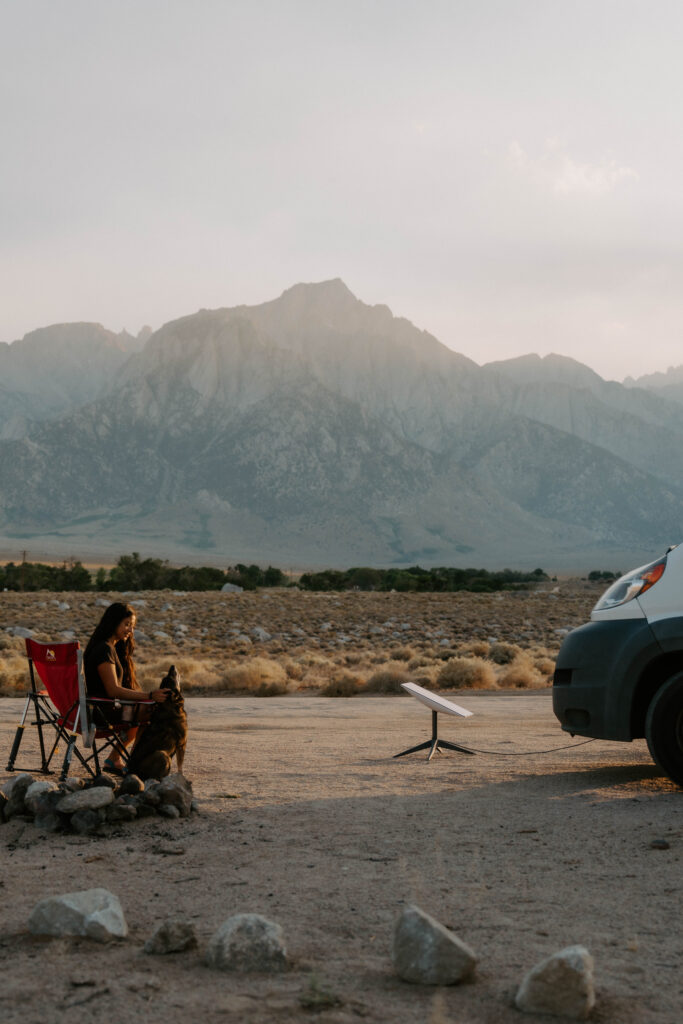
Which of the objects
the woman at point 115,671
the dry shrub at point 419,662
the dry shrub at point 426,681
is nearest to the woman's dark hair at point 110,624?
the woman at point 115,671

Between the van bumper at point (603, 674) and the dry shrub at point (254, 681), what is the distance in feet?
45.1

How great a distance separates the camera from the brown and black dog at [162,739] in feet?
26.1

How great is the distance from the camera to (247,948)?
4301mm

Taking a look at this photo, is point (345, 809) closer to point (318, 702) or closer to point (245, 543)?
point (318, 702)

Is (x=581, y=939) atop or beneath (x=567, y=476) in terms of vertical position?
beneath

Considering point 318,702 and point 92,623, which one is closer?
point 318,702

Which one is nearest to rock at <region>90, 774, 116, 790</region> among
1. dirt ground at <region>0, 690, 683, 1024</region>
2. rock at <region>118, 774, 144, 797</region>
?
rock at <region>118, 774, 144, 797</region>

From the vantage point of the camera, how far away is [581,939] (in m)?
4.64

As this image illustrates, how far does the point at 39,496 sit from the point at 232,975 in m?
177

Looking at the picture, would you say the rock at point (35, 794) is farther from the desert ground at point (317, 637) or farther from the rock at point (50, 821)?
the desert ground at point (317, 637)

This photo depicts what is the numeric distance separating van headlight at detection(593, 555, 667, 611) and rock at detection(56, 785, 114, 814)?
12.4 ft

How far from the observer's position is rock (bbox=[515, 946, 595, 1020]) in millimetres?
3766

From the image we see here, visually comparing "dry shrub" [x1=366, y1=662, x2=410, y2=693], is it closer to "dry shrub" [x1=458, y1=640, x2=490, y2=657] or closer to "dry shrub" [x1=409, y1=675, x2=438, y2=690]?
"dry shrub" [x1=409, y1=675, x2=438, y2=690]

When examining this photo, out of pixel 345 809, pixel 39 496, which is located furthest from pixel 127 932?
pixel 39 496
